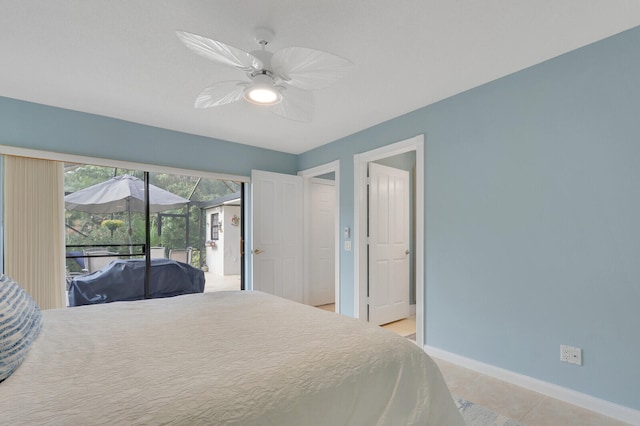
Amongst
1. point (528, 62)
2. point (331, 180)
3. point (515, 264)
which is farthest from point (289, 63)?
point (331, 180)

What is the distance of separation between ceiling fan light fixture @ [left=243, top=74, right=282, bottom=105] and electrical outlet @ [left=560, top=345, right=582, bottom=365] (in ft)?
8.36

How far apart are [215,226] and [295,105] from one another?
4739 mm

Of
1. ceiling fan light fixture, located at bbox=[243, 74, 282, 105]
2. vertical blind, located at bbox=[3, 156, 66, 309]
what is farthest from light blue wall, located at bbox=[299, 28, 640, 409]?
vertical blind, located at bbox=[3, 156, 66, 309]

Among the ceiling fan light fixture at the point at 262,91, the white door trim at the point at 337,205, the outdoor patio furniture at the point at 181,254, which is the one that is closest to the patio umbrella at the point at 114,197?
the outdoor patio furniture at the point at 181,254

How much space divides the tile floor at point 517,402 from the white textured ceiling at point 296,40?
2395mm

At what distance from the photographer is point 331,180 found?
5293mm

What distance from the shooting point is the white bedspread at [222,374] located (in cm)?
82

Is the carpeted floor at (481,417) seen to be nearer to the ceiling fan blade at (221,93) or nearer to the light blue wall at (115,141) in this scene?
the ceiling fan blade at (221,93)

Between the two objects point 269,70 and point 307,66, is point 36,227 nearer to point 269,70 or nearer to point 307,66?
point 269,70

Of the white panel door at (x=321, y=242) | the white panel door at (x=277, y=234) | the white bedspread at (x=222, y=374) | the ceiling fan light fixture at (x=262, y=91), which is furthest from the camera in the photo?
the white panel door at (x=321, y=242)

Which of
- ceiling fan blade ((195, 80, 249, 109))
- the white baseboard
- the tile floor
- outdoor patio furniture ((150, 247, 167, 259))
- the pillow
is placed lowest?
the tile floor

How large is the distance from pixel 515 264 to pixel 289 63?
2180 mm

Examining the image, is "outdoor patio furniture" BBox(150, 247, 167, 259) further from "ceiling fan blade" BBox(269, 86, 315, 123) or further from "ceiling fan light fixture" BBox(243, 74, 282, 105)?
Result: "ceiling fan light fixture" BBox(243, 74, 282, 105)

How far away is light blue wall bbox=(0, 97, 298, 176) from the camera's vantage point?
2.88m
